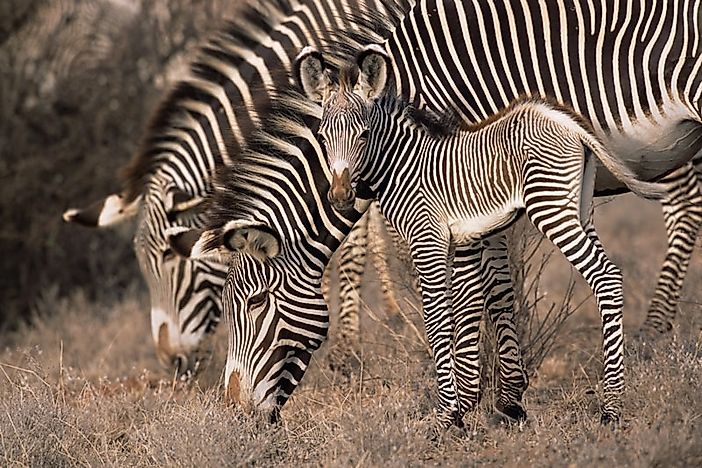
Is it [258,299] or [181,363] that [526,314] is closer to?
[258,299]

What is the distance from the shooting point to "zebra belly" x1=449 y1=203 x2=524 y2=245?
18.1 ft

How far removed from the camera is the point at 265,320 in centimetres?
592

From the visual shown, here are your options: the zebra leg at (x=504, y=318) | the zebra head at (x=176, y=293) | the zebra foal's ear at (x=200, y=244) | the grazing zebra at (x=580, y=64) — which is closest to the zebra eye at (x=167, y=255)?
the zebra head at (x=176, y=293)

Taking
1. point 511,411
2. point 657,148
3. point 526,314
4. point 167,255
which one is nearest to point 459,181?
point 657,148

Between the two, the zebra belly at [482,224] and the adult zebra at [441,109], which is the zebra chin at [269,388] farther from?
the zebra belly at [482,224]

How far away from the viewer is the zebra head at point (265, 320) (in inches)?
233

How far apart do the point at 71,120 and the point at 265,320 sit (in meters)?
7.10

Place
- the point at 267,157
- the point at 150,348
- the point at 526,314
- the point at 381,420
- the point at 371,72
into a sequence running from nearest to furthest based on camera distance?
the point at 381,420 → the point at 371,72 → the point at 267,157 → the point at 526,314 → the point at 150,348

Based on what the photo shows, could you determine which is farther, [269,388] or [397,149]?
[269,388]

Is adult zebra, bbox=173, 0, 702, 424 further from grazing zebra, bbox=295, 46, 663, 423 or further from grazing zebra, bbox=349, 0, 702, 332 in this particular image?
grazing zebra, bbox=295, 46, 663, 423

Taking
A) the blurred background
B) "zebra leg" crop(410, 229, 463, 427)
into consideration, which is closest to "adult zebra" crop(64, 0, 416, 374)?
"zebra leg" crop(410, 229, 463, 427)

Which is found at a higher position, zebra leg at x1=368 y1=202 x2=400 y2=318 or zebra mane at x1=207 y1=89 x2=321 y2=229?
zebra mane at x1=207 y1=89 x2=321 y2=229

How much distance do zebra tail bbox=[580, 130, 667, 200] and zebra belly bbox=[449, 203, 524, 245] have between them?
18.5 inches

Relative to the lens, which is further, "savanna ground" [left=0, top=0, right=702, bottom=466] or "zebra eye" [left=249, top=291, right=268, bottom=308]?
"zebra eye" [left=249, top=291, right=268, bottom=308]
